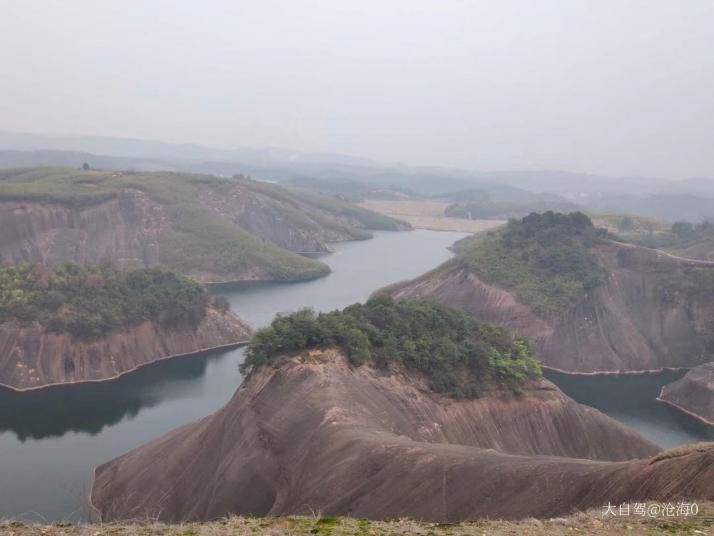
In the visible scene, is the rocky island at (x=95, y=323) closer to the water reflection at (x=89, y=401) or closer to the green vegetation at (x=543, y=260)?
the water reflection at (x=89, y=401)

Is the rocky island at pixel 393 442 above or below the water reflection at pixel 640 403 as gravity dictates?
above

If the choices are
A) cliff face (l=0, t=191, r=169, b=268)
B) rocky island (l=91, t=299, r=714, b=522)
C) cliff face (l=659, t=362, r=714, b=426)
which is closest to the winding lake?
cliff face (l=659, t=362, r=714, b=426)

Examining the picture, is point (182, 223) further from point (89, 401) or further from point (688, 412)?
point (688, 412)

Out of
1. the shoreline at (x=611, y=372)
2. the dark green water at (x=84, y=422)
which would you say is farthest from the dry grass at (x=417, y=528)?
the shoreline at (x=611, y=372)

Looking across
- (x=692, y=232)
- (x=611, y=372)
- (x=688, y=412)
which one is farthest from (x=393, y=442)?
(x=692, y=232)

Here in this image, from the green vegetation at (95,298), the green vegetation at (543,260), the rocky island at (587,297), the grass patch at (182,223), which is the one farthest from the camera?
the grass patch at (182,223)

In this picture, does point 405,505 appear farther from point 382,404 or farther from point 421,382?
point 421,382
